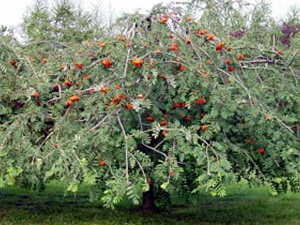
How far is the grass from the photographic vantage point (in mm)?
7254

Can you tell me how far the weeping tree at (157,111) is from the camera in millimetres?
4324

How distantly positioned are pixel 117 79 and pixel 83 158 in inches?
27.3

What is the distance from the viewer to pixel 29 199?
9.44 metres

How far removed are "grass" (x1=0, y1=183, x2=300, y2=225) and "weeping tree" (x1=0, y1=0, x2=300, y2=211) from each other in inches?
78.4

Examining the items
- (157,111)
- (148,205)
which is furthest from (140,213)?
(157,111)

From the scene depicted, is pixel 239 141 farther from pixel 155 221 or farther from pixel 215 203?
pixel 215 203

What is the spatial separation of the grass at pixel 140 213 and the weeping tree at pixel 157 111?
78.4 inches

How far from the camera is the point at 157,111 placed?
4.73m

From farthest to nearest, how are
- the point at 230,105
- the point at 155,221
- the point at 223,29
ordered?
1. the point at 155,221
2. the point at 223,29
3. the point at 230,105

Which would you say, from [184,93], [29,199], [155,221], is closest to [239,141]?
[184,93]

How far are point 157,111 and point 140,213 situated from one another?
3.35m

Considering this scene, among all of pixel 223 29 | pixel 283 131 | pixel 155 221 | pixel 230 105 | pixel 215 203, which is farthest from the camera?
pixel 215 203

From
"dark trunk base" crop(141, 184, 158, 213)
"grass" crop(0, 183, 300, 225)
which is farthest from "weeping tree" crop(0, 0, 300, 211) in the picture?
"dark trunk base" crop(141, 184, 158, 213)

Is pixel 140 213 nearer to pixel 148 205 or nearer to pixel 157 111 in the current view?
pixel 148 205
